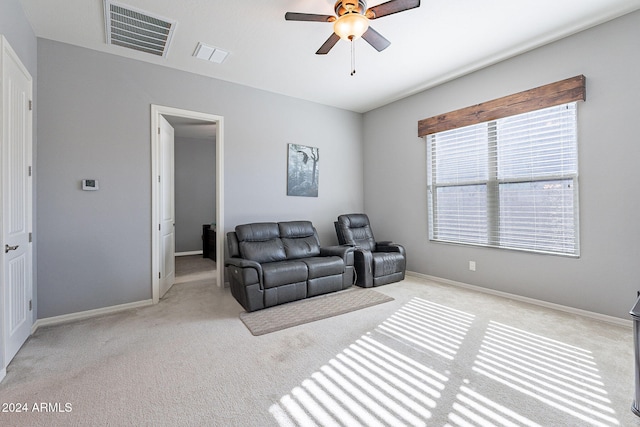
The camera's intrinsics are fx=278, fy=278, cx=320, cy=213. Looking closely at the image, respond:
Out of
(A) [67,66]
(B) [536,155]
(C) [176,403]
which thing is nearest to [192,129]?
(A) [67,66]

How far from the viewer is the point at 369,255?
397 centimetres

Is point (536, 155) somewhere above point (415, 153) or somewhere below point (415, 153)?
below

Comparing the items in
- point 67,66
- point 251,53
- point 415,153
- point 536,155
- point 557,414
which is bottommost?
point 557,414

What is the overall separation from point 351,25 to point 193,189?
6.20 m

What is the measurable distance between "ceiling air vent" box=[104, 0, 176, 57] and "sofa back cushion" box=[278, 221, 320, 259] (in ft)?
8.28

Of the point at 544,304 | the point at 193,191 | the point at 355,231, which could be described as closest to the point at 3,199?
the point at 355,231

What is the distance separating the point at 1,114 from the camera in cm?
191

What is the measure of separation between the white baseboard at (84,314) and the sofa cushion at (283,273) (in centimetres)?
150

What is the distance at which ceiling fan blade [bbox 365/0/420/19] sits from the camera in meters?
2.04

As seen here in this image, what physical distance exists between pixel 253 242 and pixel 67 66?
8.95 feet

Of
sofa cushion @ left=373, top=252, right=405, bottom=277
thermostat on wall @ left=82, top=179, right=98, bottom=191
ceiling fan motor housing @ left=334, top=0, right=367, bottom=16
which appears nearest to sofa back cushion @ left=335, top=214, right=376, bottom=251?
sofa cushion @ left=373, top=252, right=405, bottom=277

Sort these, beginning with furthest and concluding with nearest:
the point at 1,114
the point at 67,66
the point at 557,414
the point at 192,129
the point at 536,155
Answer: the point at 192,129 → the point at 536,155 → the point at 67,66 → the point at 1,114 → the point at 557,414

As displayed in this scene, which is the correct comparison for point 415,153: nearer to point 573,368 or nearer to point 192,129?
point 573,368

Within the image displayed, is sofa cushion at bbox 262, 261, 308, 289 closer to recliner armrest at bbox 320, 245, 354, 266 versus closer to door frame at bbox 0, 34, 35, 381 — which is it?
recliner armrest at bbox 320, 245, 354, 266
